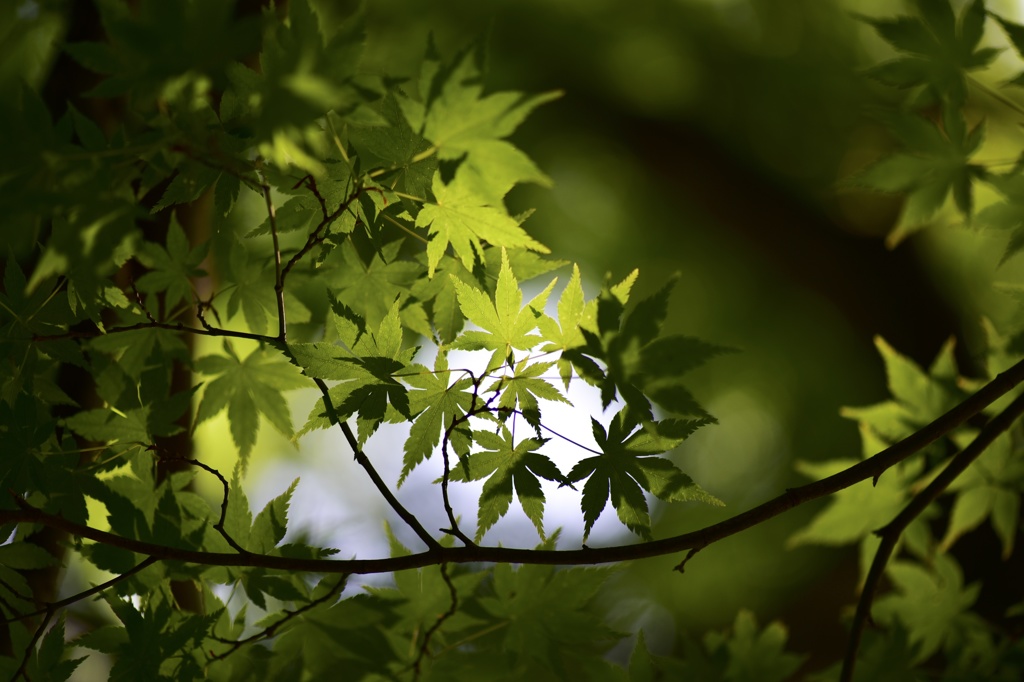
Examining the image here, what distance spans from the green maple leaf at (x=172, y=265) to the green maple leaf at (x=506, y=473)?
1.59ft

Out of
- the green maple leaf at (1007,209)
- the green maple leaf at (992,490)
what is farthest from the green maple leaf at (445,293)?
the green maple leaf at (992,490)

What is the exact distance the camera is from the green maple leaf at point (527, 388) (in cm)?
75

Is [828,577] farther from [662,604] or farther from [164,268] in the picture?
[164,268]

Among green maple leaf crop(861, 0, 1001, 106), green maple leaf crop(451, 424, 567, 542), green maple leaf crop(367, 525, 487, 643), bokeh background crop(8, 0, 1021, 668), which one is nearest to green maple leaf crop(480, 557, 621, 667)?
green maple leaf crop(367, 525, 487, 643)

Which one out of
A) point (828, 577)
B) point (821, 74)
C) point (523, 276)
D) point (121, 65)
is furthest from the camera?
point (821, 74)

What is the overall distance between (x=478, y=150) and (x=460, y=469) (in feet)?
1.11

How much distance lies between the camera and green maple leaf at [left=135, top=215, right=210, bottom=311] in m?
0.98

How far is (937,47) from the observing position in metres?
1.06

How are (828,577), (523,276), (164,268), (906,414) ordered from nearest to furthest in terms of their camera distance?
1. (523,276)
2. (164,268)
3. (906,414)
4. (828,577)

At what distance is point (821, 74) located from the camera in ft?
11.0

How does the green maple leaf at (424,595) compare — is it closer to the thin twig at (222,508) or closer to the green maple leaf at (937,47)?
the thin twig at (222,508)

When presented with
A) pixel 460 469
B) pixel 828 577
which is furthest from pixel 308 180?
pixel 828 577

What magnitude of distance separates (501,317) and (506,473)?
6.5 inches

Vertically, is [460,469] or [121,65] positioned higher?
[121,65]
